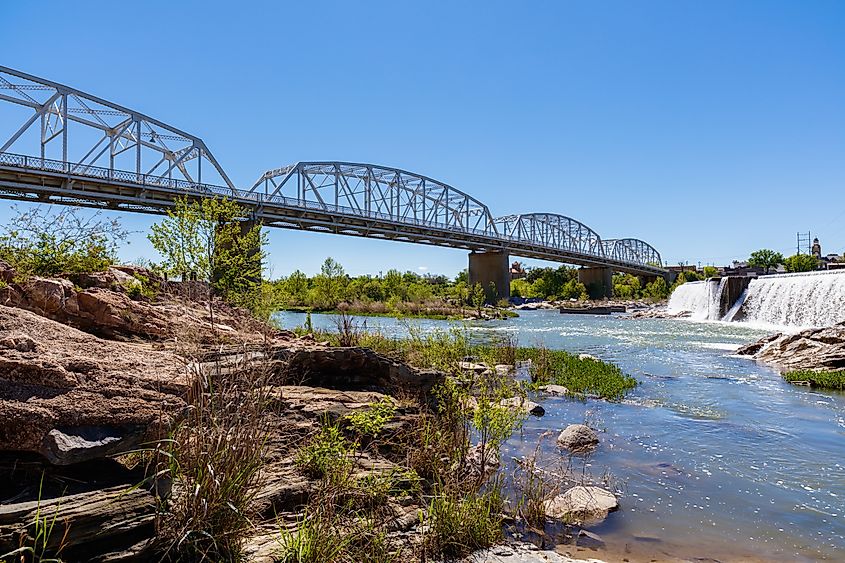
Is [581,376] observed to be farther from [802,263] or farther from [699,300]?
[802,263]

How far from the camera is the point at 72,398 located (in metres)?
3.95

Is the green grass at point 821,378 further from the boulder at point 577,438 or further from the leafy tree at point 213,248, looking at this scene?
the leafy tree at point 213,248

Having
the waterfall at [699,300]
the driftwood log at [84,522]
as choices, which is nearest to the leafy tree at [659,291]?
the waterfall at [699,300]

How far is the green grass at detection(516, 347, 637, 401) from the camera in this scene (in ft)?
46.5

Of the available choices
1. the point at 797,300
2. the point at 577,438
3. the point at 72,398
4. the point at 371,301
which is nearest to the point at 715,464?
the point at 577,438

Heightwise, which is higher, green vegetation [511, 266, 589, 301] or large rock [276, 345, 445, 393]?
green vegetation [511, 266, 589, 301]

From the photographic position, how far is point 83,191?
41125 mm

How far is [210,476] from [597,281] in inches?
4386

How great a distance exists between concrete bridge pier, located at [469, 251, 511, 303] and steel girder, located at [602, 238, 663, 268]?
5953cm

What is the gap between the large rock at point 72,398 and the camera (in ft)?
12.1

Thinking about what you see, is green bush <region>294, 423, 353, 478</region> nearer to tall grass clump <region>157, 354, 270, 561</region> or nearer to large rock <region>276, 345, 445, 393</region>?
tall grass clump <region>157, 354, 270, 561</region>

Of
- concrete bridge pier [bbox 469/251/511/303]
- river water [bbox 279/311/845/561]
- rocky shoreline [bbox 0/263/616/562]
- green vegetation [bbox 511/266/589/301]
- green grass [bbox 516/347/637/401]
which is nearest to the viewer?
rocky shoreline [bbox 0/263/616/562]

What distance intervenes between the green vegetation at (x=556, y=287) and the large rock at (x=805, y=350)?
231 feet

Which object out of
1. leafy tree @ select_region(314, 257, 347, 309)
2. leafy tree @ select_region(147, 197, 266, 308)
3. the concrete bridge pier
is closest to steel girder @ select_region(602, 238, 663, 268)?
the concrete bridge pier
